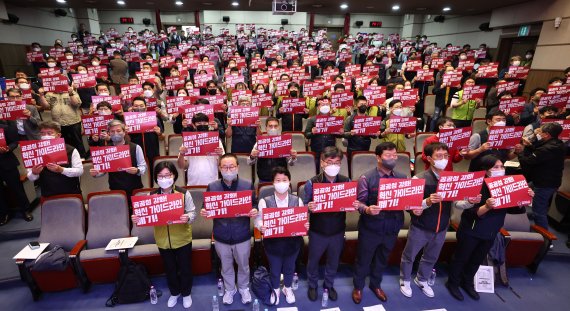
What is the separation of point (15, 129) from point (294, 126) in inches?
180

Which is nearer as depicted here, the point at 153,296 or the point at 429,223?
the point at 429,223

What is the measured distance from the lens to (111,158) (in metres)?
3.44

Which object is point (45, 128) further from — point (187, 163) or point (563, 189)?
point (563, 189)

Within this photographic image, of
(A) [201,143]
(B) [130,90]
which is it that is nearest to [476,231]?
(A) [201,143]

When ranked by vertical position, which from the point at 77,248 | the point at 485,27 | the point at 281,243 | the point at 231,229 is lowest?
the point at 77,248

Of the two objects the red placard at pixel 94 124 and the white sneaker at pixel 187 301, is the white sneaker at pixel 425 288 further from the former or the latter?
the red placard at pixel 94 124

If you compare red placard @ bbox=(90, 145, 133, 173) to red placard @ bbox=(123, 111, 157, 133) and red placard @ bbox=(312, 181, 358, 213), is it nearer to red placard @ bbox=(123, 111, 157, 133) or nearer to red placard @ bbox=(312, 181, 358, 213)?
red placard @ bbox=(123, 111, 157, 133)

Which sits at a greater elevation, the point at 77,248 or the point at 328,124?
the point at 328,124

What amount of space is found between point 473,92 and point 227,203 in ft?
18.4

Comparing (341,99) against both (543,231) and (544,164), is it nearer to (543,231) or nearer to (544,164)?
(544,164)

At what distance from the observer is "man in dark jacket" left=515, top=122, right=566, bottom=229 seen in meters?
3.87

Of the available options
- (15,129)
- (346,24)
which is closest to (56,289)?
(15,129)

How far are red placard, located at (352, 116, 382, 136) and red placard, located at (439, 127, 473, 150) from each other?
959mm

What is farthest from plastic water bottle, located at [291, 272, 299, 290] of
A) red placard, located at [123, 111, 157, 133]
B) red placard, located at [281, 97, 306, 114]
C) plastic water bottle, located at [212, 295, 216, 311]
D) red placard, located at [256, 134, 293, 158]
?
red placard, located at [281, 97, 306, 114]
